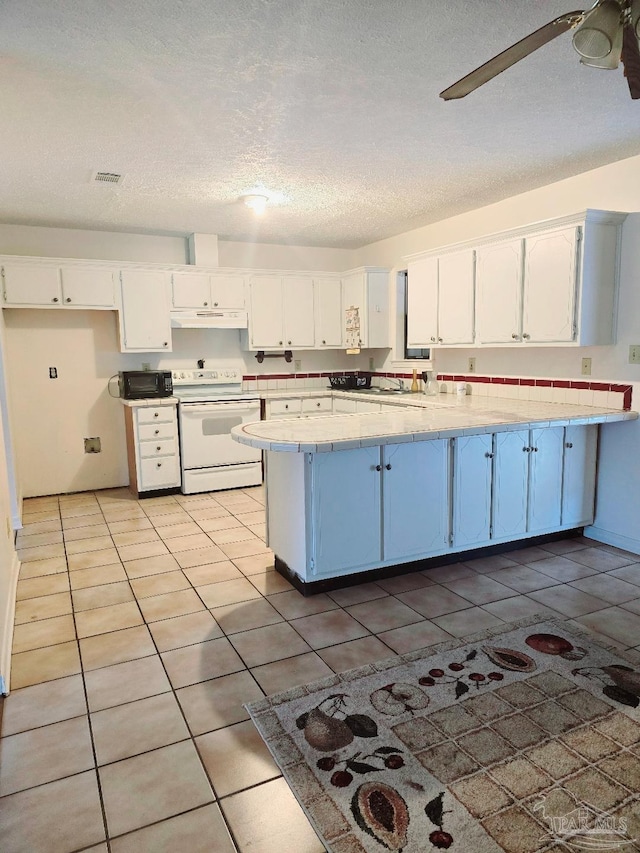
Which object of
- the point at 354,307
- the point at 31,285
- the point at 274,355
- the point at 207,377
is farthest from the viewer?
the point at 274,355

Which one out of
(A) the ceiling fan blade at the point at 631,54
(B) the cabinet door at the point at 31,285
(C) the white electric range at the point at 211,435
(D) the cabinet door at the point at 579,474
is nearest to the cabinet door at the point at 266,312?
(C) the white electric range at the point at 211,435

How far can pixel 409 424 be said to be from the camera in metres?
3.26

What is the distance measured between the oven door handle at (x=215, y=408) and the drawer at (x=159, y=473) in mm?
455

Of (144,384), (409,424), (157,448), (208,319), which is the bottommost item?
(157,448)

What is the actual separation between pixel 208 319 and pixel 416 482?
3.15 metres

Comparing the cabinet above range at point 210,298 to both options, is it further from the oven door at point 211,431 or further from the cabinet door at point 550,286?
the cabinet door at point 550,286

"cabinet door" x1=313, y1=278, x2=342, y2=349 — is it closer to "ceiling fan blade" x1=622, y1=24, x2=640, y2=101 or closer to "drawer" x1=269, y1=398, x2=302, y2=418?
"drawer" x1=269, y1=398, x2=302, y2=418

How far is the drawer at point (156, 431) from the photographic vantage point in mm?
5105

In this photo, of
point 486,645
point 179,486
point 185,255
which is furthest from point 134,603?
point 185,255

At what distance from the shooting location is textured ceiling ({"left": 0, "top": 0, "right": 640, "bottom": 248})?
193 cm

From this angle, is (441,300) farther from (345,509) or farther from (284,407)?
(345,509)

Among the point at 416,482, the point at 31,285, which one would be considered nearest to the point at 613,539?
the point at 416,482

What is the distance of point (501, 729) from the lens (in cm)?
197

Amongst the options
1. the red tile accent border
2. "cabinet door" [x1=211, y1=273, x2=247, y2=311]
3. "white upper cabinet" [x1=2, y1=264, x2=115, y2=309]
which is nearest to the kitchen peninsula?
the red tile accent border
